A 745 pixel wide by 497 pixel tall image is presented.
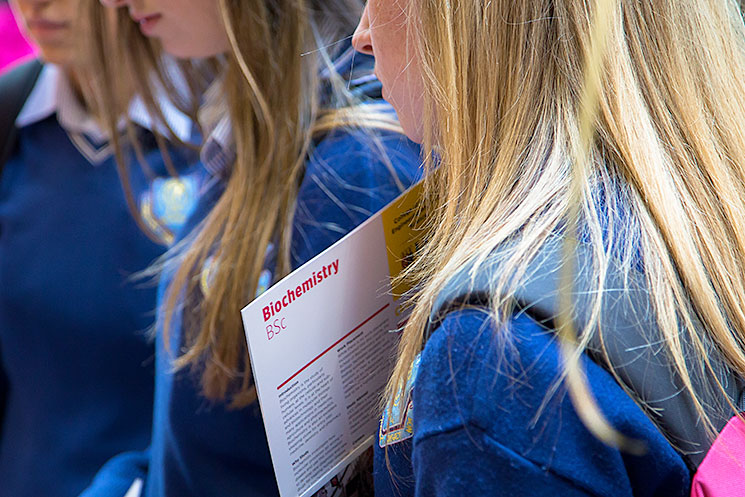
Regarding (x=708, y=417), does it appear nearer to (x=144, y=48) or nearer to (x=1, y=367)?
(x=144, y=48)

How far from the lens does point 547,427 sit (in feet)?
1.62

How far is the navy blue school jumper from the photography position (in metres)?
1.41

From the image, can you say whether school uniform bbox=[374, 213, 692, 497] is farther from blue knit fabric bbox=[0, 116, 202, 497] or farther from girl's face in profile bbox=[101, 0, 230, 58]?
blue knit fabric bbox=[0, 116, 202, 497]

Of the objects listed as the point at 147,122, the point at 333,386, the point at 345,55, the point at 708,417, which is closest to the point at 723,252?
the point at 708,417

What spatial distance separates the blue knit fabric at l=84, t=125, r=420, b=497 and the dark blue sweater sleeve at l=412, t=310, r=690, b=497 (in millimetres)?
387

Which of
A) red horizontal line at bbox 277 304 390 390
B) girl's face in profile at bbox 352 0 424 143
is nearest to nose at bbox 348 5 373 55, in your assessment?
girl's face in profile at bbox 352 0 424 143

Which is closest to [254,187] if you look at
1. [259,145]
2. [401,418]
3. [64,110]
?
[259,145]

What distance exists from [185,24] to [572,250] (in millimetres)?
696

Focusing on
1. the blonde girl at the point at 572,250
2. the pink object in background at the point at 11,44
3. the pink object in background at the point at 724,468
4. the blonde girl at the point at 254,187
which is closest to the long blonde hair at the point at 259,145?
the blonde girl at the point at 254,187

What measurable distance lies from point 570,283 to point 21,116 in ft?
4.26

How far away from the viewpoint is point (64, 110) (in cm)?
146

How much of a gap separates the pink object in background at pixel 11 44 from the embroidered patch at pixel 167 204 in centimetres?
63

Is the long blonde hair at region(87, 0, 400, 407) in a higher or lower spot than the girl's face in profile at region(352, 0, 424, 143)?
lower

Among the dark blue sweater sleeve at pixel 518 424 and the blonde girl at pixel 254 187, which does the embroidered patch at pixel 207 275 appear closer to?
the blonde girl at pixel 254 187
